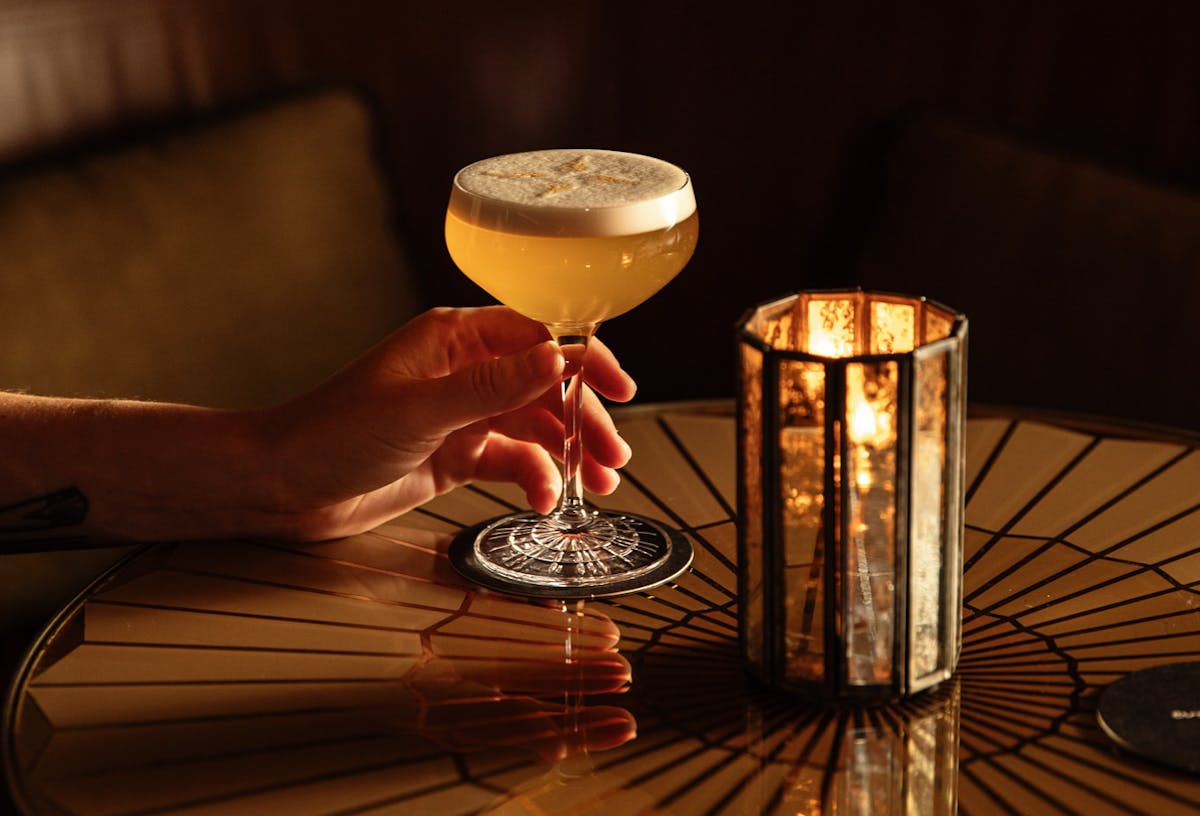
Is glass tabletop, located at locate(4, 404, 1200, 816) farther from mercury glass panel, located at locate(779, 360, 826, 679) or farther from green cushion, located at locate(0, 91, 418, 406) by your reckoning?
green cushion, located at locate(0, 91, 418, 406)

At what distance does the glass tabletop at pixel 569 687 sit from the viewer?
0.86 metres

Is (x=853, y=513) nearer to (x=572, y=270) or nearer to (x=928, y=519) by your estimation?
(x=928, y=519)

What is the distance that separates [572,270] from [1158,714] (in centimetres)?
55

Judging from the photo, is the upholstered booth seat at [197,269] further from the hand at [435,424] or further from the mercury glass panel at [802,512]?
the mercury glass panel at [802,512]

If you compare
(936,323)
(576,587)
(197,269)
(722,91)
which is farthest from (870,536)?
(722,91)

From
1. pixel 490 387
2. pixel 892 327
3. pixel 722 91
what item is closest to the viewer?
pixel 892 327

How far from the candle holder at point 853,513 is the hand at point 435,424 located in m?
0.25

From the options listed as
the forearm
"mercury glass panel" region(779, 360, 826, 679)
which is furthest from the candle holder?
the forearm

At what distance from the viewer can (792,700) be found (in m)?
0.95

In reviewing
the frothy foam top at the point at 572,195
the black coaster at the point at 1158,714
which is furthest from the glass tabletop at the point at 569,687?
the frothy foam top at the point at 572,195

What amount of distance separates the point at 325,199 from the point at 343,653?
1295mm

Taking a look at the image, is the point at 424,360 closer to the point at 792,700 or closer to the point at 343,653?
the point at 343,653

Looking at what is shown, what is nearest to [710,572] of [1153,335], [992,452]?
[992,452]

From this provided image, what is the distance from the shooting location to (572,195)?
1.17 meters
